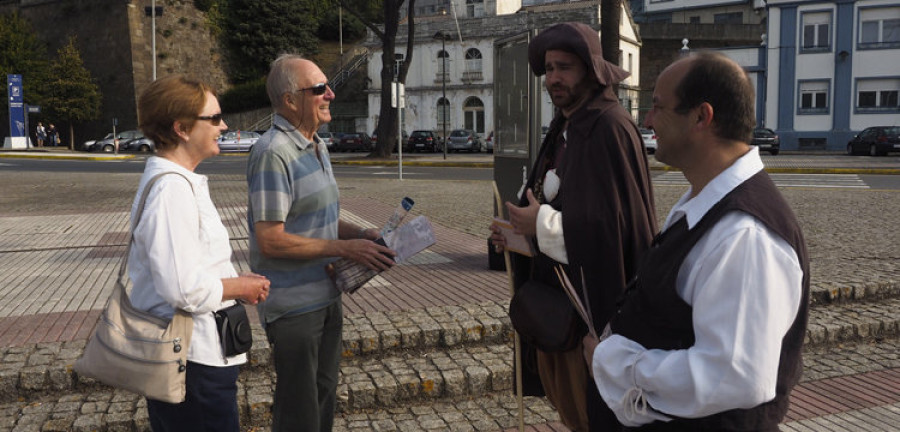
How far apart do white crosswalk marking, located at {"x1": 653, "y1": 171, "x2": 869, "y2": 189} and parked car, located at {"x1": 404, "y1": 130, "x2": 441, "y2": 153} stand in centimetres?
2067

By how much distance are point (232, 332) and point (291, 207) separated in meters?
0.59

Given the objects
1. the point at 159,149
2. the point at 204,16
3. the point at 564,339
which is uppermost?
the point at 204,16

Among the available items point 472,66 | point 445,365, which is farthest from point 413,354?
point 472,66

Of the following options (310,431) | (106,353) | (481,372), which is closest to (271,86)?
(106,353)

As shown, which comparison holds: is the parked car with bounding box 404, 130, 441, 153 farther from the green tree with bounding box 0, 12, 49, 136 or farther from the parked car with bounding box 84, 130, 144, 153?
the green tree with bounding box 0, 12, 49, 136

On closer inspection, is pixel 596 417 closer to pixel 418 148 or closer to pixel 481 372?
pixel 481 372

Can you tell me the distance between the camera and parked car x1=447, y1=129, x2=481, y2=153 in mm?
40688

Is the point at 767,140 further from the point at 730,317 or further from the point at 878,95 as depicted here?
the point at 730,317

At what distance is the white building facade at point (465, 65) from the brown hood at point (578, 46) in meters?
45.3

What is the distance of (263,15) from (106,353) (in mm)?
60881

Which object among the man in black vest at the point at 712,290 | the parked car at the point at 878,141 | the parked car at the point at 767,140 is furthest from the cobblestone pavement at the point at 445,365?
the parked car at the point at 878,141

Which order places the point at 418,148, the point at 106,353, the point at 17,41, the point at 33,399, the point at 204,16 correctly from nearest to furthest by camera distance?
1. the point at 106,353
2. the point at 33,399
3. the point at 418,148
4. the point at 17,41
5. the point at 204,16

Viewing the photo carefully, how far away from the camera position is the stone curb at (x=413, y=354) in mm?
4523

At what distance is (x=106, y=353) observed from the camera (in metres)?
2.33
